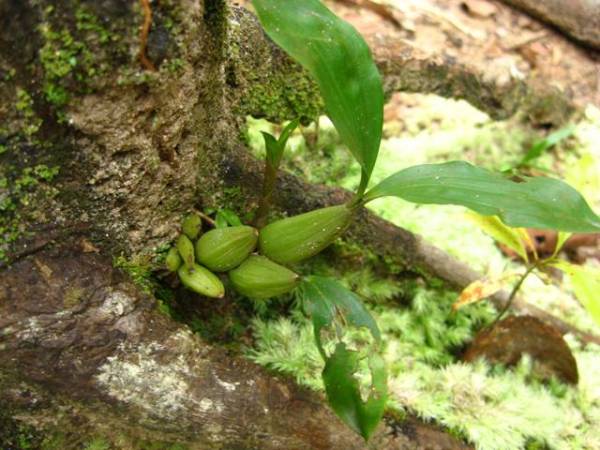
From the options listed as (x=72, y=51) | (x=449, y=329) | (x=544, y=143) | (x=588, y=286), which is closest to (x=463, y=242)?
(x=449, y=329)

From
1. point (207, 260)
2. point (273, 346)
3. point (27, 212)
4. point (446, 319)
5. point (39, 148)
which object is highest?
point (39, 148)

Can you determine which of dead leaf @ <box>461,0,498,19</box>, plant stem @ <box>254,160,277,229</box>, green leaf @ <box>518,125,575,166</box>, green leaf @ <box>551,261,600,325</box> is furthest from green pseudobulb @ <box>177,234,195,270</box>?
dead leaf @ <box>461,0,498,19</box>

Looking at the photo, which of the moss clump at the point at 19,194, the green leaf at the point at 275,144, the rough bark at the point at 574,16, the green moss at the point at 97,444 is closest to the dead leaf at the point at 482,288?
the green leaf at the point at 275,144

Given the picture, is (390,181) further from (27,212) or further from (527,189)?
(27,212)

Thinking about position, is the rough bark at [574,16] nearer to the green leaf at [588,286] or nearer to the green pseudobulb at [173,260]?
the green leaf at [588,286]

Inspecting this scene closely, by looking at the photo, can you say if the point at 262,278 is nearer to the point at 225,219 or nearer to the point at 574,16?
the point at 225,219

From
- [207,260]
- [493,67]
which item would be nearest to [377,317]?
[207,260]
